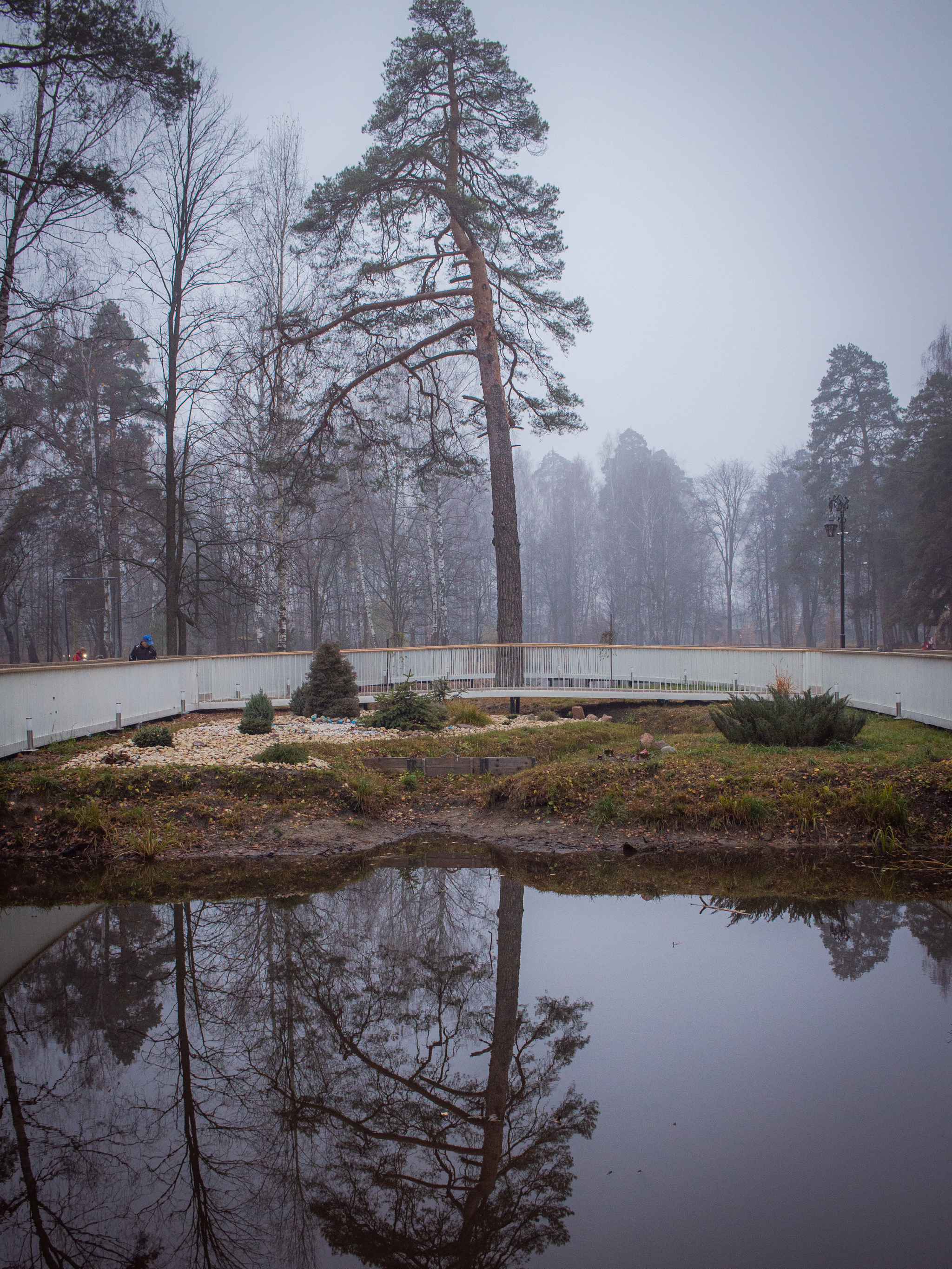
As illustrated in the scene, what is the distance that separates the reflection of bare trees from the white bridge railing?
30.0ft

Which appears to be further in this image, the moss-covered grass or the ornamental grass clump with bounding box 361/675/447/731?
the ornamental grass clump with bounding box 361/675/447/731

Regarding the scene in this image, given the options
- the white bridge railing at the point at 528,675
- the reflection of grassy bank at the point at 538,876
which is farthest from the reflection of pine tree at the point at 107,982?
the white bridge railing at the point at 528,675

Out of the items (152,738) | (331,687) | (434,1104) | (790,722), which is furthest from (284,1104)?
(331,687)

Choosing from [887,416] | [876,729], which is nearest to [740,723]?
[876,729]

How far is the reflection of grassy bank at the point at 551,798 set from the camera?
309 inches

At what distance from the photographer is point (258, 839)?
26.9 ft

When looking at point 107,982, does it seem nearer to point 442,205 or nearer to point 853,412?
point 442,205

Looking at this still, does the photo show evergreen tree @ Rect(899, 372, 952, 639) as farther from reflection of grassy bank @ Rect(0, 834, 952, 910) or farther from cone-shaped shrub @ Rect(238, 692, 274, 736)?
reflection of grassy bank @ Rect(0, 834, 952, 910)

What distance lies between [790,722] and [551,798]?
13.0ft

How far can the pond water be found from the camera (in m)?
2.70

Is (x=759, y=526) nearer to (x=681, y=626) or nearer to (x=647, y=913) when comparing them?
(x=681, y=626)

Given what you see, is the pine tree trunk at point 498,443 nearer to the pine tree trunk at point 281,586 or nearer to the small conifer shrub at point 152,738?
the pine tree trunk at point 281,586

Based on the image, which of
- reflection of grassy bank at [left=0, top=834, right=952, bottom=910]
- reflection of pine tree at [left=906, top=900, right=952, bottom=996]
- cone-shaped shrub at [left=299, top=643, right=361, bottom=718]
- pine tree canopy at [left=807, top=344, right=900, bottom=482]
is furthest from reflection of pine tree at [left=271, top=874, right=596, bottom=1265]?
pine tree canopy at [left=807, top=344, right=900, bottom=482]

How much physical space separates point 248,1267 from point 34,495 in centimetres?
3048
